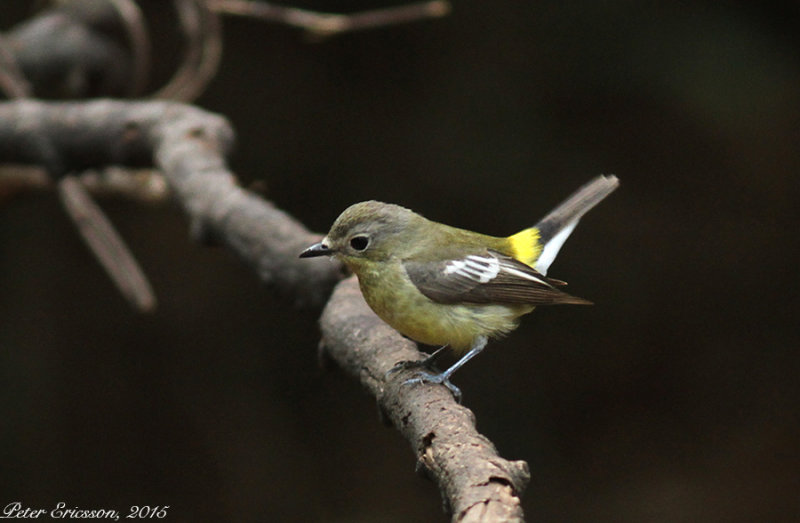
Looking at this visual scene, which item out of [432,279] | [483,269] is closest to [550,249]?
[483,269]

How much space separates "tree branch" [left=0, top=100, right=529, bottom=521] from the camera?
1380mm

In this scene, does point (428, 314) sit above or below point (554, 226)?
below

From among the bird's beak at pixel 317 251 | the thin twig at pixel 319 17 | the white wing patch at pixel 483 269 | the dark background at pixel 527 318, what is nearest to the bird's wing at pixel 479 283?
the white wing patch at pixel 483 269

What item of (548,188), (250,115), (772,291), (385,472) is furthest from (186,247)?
(772,291)

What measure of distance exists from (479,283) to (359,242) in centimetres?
34

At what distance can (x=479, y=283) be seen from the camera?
2268 millimetres

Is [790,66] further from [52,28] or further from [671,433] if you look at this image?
[52,28]

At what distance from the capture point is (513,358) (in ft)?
12.8

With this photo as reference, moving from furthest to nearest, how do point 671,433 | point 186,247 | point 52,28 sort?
1. point 186,247
2. point 671,433
3. point 52,28

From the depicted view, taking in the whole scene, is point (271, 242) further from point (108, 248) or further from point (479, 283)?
point (108, 248)

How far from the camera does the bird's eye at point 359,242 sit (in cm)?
224

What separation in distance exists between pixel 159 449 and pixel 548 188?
7.09 ft

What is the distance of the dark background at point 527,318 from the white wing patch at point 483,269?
56.5 inches

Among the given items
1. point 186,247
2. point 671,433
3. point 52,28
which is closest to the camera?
point 52,28
